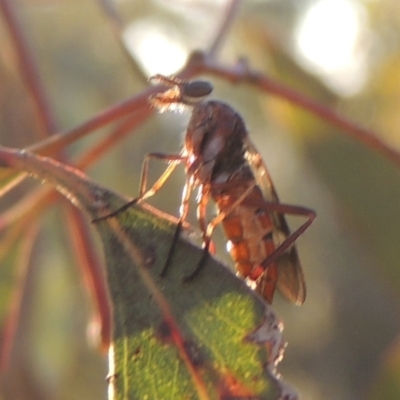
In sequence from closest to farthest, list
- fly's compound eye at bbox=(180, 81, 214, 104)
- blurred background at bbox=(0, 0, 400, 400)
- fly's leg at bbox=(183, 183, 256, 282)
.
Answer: fly's leg at bbox=(183, 183, 256, 282)
fly's compound eye at bbox=(180, 81, 214, 104)
blurred background at bbox=(0, 0, 400, 400)

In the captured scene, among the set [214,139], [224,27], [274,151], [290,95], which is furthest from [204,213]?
[274,151]

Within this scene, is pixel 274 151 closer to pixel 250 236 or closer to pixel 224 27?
pixel 224 27

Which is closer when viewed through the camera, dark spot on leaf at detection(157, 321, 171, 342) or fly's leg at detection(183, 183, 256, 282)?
dark spot on leaf at detection(157, 321, 171, 342)

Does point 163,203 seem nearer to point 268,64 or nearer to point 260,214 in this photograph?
point 268,64

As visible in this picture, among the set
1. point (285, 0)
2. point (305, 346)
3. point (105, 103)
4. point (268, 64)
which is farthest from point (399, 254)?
point (305, 346)

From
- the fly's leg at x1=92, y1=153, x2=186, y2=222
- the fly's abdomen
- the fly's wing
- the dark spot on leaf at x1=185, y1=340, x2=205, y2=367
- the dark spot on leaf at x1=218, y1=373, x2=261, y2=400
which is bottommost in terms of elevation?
the dark spot on leaf at x1=218, y1=373, x2=261, y2=400

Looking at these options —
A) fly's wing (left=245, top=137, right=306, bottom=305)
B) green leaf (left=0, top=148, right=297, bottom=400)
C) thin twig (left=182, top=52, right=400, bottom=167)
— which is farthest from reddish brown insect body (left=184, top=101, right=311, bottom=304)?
green leaf (left=0, top=148, right=297, bottom=400)

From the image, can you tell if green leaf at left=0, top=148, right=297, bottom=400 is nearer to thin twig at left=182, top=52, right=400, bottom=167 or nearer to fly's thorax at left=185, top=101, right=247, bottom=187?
fly's thorax at left=185, top=101, right=247, bottom=187

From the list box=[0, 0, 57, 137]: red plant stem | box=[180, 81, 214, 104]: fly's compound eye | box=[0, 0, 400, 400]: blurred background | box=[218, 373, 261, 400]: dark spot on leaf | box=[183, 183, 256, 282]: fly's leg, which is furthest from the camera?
box=[0, 0, 400, 400]: blurred background
